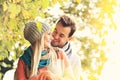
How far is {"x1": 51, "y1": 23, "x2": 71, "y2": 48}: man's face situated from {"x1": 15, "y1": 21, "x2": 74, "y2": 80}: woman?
0.10m

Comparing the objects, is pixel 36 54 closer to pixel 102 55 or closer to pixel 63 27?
pixel 63 27

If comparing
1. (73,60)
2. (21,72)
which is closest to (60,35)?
(73,60)

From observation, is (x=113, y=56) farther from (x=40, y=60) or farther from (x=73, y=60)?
(x=40, y=60)

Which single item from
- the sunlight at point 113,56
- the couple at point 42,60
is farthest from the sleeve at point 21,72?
the sunlight at point 113,56

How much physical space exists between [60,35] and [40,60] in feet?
0.82

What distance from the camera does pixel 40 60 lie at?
260cm

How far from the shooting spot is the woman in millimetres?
2584

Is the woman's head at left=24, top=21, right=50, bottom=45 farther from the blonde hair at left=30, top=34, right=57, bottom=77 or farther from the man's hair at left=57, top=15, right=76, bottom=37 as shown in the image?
the man's hair at left=57, top=15, right=76, bottom=37

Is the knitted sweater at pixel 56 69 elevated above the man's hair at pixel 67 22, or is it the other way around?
the man's hair at pixel 67 22

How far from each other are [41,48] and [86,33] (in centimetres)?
316

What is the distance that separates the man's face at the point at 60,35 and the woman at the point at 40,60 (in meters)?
0.10

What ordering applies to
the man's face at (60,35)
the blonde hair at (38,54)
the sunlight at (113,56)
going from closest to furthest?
the blonde hair at (38,54)
the man's face at (60,35)
the sunlight at (113,56)

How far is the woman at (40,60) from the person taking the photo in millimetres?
2584

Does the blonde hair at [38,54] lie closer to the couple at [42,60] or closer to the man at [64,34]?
the couple at [42,60]
